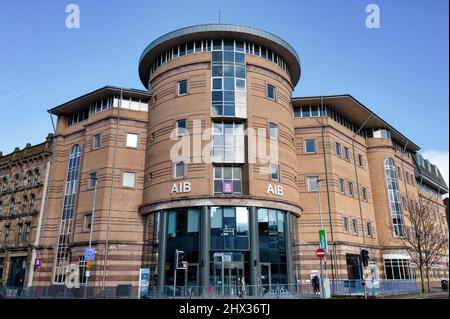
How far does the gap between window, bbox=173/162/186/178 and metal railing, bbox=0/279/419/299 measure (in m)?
9.54

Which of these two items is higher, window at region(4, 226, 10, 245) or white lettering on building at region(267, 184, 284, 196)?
white lettering on building at region(267, 184, 284, 196)

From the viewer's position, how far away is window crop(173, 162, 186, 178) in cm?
3262

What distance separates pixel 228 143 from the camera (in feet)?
108

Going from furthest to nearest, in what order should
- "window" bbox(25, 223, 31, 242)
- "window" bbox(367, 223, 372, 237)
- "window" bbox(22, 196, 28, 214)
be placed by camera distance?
"window" bbox(367, 223, 372, 237), "window" bbox(22, 196, 28, 214), "window" bbox(25, 223, 31, 242)

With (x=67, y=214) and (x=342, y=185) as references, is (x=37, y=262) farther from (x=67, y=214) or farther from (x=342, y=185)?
(x=342, y=185)

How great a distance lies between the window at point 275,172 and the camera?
33.4 metres

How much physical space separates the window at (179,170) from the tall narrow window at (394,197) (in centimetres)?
2630

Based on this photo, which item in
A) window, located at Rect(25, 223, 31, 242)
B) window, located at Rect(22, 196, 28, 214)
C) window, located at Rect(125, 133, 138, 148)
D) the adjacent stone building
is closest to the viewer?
window, located at Rect(125, 133, 138, 148)

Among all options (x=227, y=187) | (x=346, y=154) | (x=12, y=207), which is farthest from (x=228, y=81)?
(x=12, y=207)

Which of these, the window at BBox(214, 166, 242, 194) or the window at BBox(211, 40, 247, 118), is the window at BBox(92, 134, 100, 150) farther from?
the window at BBox(214, 166, 242, 194)

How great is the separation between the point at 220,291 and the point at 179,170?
10.7 metres

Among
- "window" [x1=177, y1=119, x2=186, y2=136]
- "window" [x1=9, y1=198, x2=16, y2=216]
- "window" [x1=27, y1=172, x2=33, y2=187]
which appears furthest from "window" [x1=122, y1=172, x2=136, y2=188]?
"window" [x1=9, y1=198, x2=16, y2=216]

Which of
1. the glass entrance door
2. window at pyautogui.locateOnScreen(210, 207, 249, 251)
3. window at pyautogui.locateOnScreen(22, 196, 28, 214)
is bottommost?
the glass entrance door

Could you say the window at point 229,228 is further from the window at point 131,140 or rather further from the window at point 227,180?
the window at point 131,140
